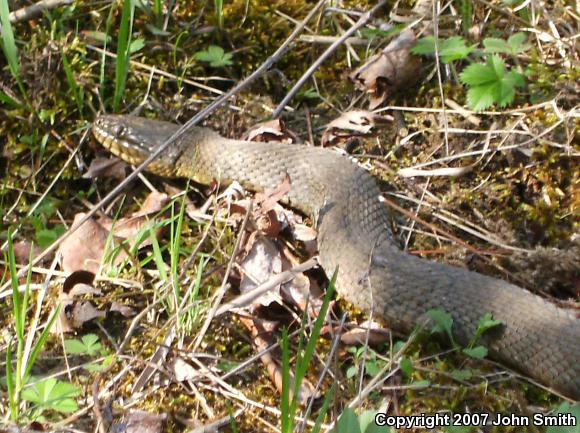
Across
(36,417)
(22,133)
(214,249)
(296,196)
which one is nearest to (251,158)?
(296,196)

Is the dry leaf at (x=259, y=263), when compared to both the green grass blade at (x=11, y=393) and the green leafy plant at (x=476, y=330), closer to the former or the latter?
the green leafy plant at (x=476, y=330)

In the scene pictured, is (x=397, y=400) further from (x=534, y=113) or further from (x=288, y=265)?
(x=534, y=113)

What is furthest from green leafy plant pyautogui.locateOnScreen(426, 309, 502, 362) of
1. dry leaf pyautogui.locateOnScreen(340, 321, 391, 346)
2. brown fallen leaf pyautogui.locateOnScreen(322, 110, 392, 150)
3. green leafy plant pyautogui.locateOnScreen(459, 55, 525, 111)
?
brown fallen leaf pyautogui.locateOnScreen(322, 110, 392, 150)

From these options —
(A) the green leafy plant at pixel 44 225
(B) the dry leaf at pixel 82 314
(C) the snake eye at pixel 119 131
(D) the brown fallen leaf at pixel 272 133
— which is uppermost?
(D) the brown fallen leaf at pixel 272 133

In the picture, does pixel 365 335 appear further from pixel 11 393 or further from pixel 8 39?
pixel 8 39

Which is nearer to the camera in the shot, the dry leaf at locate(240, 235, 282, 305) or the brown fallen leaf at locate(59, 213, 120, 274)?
the dry leaf at locate(240, 235, 282, 305)

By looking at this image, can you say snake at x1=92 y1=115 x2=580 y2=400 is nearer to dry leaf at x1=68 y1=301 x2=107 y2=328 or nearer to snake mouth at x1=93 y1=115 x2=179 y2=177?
snake mouth at x1=93 y1=115 x2=179 y2=177

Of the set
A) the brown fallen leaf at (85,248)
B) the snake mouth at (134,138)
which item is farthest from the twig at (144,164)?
the snake mouth at (134,138)
